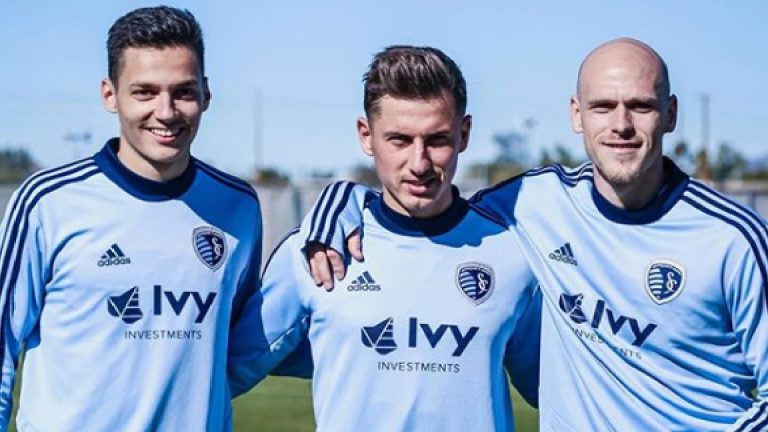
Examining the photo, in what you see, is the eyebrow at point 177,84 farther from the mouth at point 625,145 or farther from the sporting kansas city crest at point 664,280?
the sporting kansas city crest at point 664,280

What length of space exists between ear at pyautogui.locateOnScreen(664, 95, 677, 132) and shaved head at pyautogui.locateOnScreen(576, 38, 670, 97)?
0.05m

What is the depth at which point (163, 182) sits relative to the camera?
3914mm

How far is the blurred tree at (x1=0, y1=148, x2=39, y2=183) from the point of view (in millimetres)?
27358

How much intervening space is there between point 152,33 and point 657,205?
1.78 metres

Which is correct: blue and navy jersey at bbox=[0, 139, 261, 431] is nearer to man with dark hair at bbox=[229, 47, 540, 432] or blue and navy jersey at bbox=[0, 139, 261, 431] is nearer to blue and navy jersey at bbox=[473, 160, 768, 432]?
man with dark hair at bbox=[229, 47, 540, 432]

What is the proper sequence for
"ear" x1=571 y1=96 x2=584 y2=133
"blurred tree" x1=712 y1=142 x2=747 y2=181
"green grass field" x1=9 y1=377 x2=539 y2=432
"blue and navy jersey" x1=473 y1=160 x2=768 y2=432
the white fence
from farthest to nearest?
"blurred tree" x1=712 y1=142 x2=747 y2=181 < the white fence < "green grass field" x1=9 y1=377 x2=539 y2=432 < "ear" x1=571 y1=96 x2=584 y2=133 < "blue and navy jersey" x1=473 y1=160 x2=768 y2=432

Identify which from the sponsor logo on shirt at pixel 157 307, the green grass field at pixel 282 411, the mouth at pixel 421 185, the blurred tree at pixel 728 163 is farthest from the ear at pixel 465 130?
the blurred tree at pixel 728 163

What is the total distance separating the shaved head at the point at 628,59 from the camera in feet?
12.5

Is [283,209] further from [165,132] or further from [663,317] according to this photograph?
[663,317]

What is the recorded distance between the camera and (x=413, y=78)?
384cm

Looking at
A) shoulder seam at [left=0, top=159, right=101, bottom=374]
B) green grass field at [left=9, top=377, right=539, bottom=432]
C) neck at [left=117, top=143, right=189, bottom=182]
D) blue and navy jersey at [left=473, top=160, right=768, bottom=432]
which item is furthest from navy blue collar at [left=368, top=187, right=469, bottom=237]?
green grass field at [left=9, top=377, right=539, bottom=432]

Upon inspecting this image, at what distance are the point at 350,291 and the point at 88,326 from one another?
867mm

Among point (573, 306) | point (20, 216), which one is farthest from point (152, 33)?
point (573, 306)

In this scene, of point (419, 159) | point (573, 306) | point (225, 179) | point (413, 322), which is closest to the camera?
point (419, 159)
